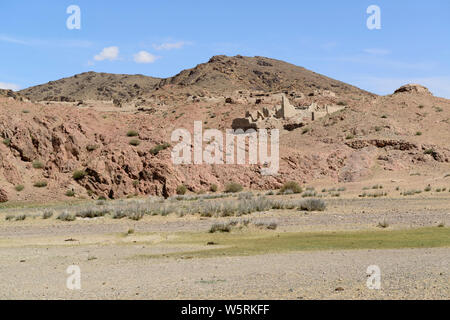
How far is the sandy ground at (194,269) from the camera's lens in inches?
332

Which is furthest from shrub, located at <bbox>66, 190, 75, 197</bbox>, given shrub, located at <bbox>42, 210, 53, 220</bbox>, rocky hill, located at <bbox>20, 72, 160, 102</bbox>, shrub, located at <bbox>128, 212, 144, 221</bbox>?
rocky hill, located at <bbox>20, 72, 160, 102</bbox>

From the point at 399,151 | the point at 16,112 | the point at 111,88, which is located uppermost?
the point at 111,88

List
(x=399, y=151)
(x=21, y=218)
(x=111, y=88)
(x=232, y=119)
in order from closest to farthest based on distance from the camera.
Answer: (x=21, y=218) → (x=399, y=151) → (x=232, y=119) → (x=111, y=88)

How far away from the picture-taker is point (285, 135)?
48.9 metres

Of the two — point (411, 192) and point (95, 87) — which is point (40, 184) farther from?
point (95, 87)

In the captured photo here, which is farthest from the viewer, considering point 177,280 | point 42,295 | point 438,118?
point 438,118

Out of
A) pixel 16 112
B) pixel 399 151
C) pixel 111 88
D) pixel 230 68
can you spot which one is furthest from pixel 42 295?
pixel 111 88

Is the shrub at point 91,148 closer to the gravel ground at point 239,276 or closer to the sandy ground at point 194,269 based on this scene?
the sandy ground at point 194,269

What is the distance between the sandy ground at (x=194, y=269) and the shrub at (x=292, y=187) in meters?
12.7

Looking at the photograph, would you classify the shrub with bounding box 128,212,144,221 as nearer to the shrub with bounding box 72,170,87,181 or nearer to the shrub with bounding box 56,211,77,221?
the shrub with bounding box 56,211,77,221

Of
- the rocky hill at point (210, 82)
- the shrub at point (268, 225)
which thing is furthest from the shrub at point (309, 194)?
the rocky hill at point (210, 82)

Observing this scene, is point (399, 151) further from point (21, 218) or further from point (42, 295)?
point (42, 295)

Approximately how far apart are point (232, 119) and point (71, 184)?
22.9 m

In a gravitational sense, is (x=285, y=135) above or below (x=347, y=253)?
above
